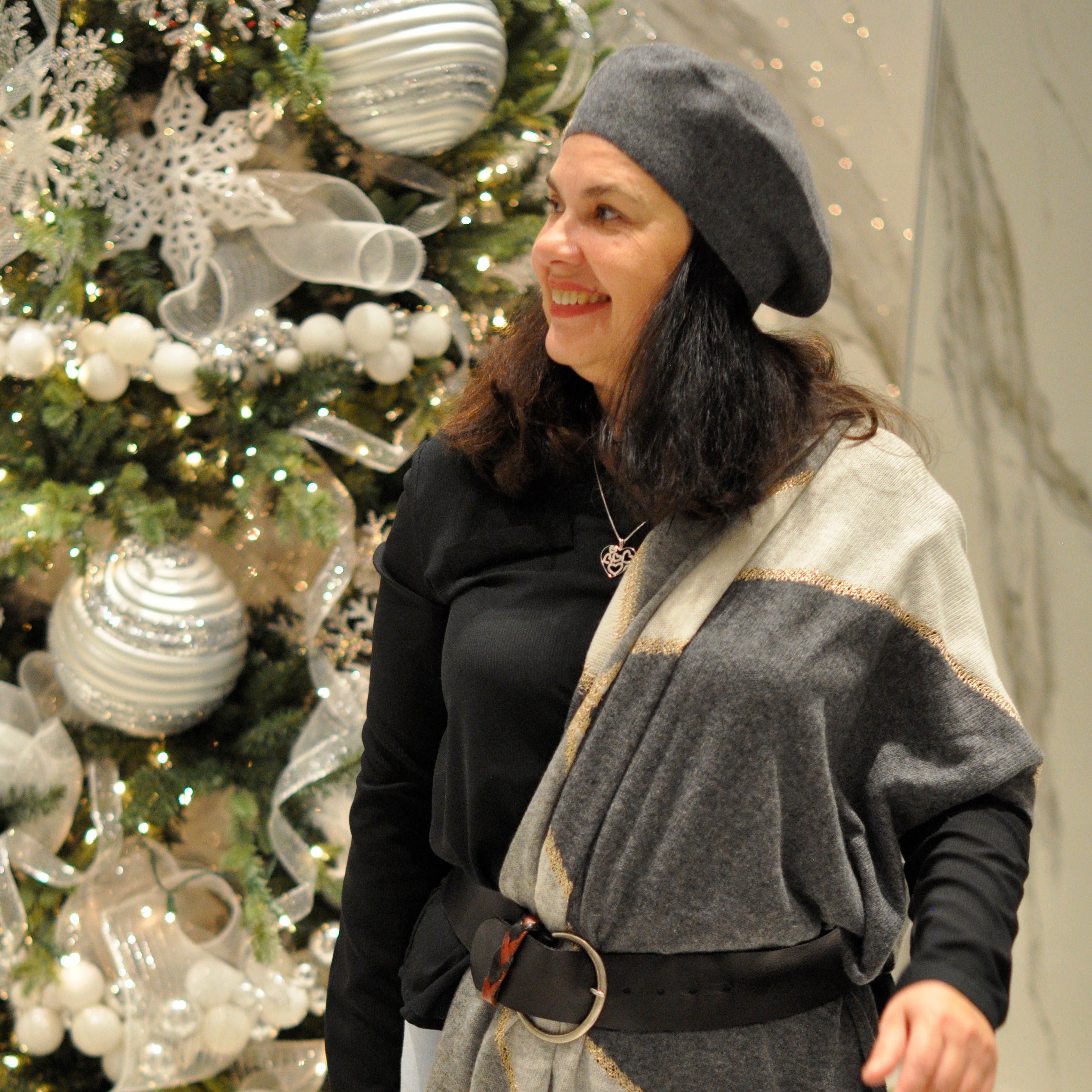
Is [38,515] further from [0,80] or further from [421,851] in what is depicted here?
[421,851]

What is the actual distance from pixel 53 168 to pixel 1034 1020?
84.1 inches

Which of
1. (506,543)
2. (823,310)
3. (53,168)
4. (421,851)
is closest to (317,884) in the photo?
(421,851)

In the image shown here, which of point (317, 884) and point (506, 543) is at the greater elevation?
point (506, 543)

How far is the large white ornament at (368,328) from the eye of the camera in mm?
1700

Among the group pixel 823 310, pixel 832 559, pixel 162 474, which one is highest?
pixel 832 559

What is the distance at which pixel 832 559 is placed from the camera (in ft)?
3.07

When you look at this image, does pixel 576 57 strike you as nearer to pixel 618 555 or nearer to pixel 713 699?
pixel 618 555

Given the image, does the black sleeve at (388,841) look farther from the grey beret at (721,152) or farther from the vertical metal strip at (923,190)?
the vertical metal strip at (923,190)

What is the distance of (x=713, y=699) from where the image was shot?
35.6 inches

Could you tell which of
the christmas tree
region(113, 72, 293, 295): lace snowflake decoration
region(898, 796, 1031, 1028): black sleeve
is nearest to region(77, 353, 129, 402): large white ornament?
the christmas tree

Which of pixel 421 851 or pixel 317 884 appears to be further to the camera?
pixel 317 884

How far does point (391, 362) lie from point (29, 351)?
1.70ft

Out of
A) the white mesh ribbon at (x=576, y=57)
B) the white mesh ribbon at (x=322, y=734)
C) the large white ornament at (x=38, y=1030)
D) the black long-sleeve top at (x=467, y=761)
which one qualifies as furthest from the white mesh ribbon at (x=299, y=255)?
the large white ornament at (x=38, y=1030)

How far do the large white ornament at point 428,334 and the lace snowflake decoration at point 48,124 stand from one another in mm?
483
